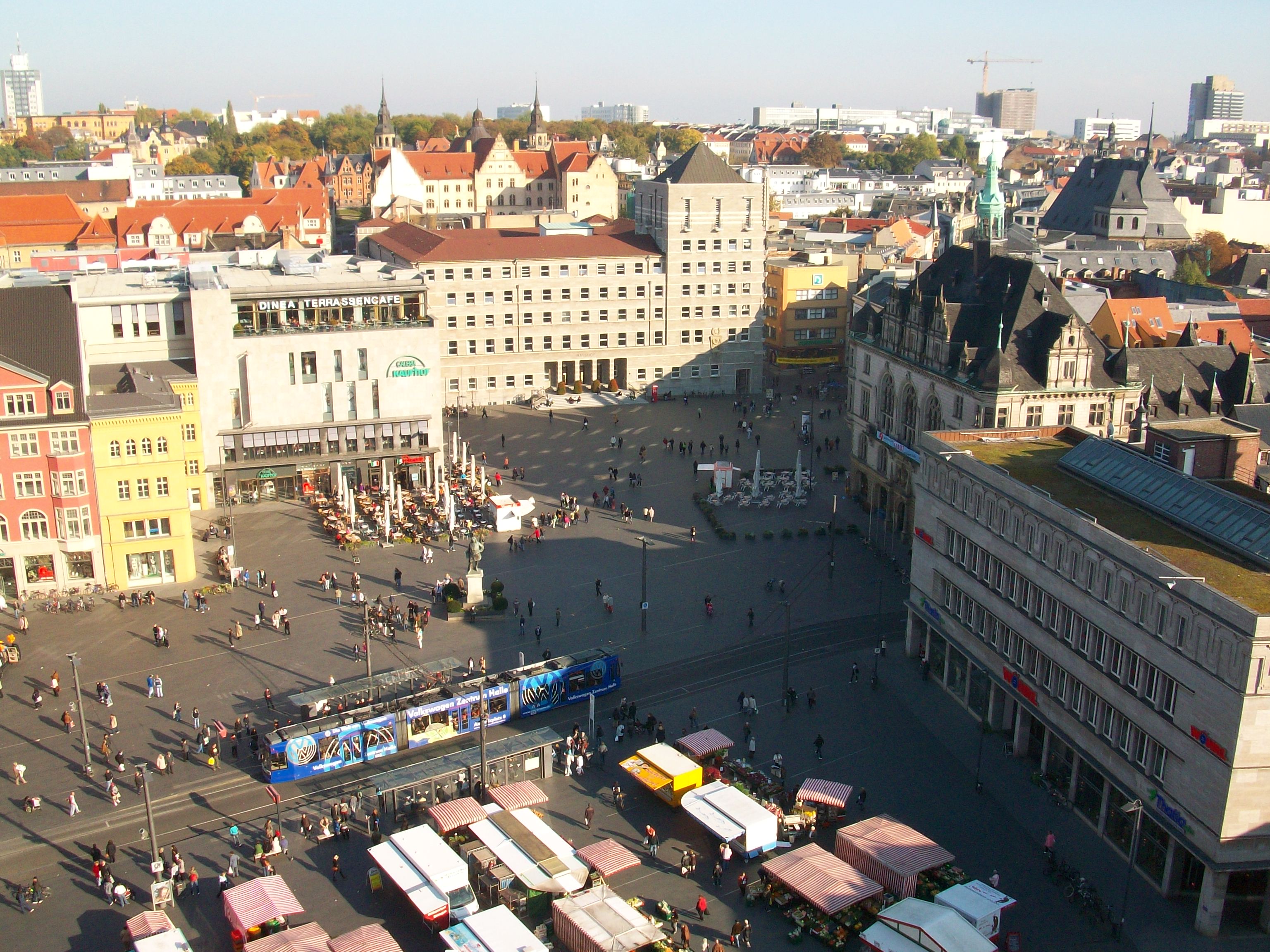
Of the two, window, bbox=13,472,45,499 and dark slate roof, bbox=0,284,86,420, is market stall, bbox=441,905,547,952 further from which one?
dark slate roof, bbox=0,284,86,420

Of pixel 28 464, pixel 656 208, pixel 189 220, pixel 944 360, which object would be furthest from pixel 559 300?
pixel 189 220

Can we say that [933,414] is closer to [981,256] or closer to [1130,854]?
[981,256]

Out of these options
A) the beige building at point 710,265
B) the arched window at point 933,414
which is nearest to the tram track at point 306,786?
the arched window at point 933,414

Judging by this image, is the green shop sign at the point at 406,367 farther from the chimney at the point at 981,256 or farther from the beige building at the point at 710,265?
the chimney at the point at 981,256

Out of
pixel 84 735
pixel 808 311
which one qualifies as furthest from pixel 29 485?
pixel 808 311

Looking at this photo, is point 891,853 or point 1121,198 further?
point 1121,198
